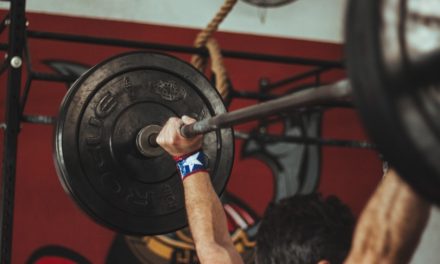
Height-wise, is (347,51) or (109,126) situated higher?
(347,51)

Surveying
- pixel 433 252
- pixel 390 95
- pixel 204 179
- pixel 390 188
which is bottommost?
pixel 433 252

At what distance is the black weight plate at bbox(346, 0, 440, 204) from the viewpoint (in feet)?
2.23

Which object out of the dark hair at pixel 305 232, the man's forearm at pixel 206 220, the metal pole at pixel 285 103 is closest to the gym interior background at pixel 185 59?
the dark hair at pixel 305 232

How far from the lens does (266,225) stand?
1698 mm

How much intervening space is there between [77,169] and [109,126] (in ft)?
0.44

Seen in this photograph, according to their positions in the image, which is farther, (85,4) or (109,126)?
(85,4)

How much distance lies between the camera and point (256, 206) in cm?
331

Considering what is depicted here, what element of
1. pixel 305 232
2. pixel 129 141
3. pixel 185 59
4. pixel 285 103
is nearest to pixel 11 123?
pixel 129 141

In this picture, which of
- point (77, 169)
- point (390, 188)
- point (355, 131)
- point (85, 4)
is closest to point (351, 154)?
point (355, 131)

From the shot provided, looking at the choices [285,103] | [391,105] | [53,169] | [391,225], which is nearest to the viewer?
[391,105]

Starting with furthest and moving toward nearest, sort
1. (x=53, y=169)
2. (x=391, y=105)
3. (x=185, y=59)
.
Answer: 1. (x=185, y=59)
2. (x=53, y=169)
3. (x=391, y=105)

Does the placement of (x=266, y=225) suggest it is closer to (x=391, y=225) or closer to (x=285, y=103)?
(x=391, y=225)

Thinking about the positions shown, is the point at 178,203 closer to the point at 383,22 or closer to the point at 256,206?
the point at 383,22

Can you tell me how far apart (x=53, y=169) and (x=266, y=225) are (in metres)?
1.56
